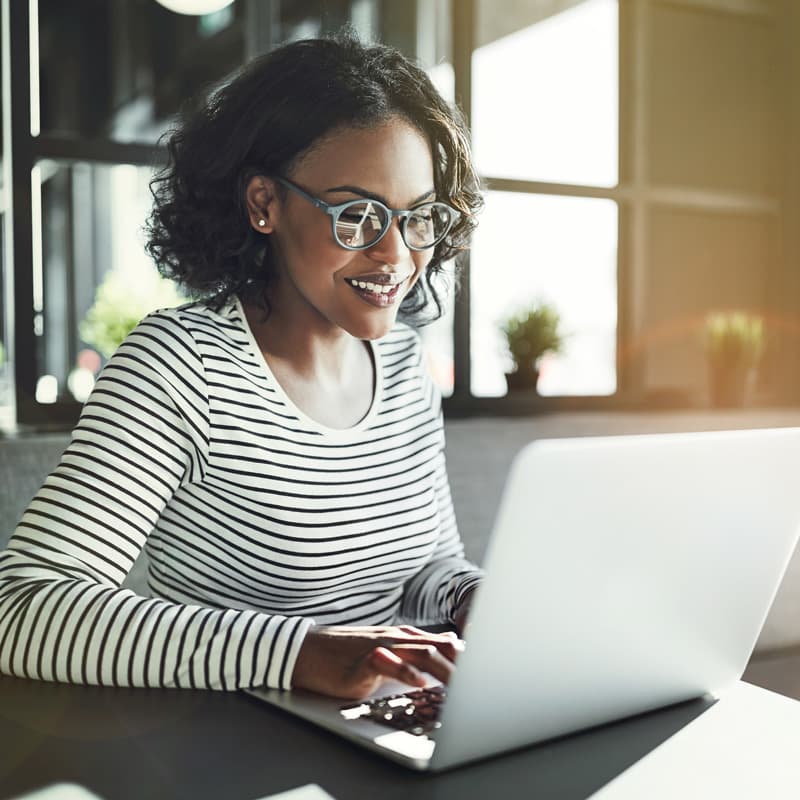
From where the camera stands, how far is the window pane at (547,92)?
3.07 metres

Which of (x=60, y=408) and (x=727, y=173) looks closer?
(x=60, y=408)

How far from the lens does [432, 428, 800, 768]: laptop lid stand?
2.00 ft

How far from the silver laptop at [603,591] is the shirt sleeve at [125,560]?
3.3 inches

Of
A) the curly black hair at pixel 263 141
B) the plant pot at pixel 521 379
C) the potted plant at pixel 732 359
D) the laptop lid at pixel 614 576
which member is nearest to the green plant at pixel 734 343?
the potted plant at pixel 732 359

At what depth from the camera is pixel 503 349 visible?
2.99 metres

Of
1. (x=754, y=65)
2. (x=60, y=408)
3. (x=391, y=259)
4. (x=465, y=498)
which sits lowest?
(x=465, y=498)

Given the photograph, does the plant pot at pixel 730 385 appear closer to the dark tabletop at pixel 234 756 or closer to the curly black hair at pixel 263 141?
the curly black hair at pixel 263 141

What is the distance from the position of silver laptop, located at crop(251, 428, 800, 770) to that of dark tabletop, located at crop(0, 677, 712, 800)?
0.05ft

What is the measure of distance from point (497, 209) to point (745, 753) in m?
2.46

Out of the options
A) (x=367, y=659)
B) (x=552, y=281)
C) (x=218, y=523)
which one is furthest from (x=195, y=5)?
(x=367, y=659)

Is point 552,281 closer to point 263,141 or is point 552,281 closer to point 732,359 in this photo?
point 732,359

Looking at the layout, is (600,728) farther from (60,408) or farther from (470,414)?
(470,414)

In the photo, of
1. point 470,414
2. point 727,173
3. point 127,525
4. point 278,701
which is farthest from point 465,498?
point 727,173

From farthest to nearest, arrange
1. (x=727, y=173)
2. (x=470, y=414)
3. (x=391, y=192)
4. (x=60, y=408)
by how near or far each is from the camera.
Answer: (x=727, y=173) → (x=470, y=414) → (x=60, y=408) → (x=391, y=192)
